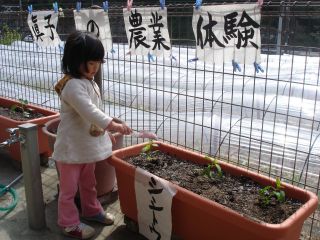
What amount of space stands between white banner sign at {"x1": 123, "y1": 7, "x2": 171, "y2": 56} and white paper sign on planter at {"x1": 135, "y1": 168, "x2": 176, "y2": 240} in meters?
0.96

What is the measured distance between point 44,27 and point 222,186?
2534 mm

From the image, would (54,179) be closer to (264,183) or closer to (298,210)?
(264,183)

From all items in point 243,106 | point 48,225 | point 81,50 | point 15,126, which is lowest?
point 48,225

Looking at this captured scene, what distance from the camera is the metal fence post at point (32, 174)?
103 inches

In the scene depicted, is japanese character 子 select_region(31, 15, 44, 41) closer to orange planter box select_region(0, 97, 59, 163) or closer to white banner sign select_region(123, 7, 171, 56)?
orange planter box select_region(0, 97, 59, 163)

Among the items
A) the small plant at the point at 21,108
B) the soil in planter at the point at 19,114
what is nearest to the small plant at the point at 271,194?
the soil in planter at the point at 19,114

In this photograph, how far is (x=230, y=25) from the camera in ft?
7.99

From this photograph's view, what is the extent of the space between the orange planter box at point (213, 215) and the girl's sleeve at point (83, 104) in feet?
1.29

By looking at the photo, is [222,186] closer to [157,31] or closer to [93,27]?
[157,31]

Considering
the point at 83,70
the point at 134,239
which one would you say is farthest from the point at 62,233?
the point at 83,70

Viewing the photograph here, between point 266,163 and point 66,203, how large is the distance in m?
1.74

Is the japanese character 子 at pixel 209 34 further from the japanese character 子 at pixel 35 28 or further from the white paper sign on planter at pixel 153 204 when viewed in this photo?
the japanese character 子 at pixel 35 28

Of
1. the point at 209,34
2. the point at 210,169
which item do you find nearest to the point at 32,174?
the point at 210,169

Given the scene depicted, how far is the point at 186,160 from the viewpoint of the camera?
2.86 metres
